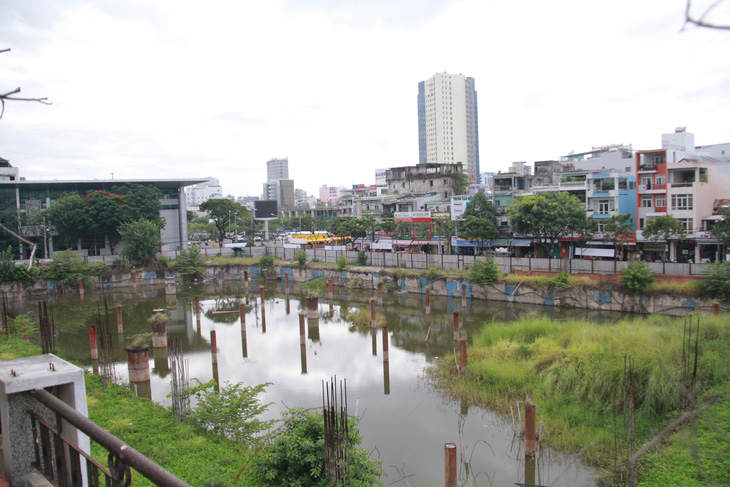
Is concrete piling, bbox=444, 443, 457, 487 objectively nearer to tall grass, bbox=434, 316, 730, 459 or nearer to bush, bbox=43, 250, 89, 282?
tall grass, bbox=434, 316, 730, 459

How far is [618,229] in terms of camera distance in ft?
88.2

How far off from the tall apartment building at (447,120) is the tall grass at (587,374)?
8451cm

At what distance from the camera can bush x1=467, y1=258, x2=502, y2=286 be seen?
24688 mm

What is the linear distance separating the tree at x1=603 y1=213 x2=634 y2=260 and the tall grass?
14547mm

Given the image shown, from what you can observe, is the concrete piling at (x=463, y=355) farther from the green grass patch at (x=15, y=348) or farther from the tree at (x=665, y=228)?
the tree at (x=665, y=228)

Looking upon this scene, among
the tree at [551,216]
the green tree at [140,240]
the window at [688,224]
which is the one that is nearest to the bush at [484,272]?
the tree at [551,216]

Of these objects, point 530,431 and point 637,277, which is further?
point 637,277

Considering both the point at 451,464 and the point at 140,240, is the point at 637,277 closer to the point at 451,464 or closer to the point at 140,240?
the point at 451,464

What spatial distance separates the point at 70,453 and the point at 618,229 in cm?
2830

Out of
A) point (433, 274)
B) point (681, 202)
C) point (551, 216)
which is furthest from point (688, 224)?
point (433, 274)

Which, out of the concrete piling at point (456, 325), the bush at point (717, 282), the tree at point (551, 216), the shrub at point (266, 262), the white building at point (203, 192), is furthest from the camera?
the white building at point (203, 192)

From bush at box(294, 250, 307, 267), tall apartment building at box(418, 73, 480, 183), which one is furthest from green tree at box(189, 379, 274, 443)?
tall apartment building at box(418, 73, 480, 183)

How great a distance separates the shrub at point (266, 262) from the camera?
35031 mm

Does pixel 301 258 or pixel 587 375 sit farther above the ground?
pixel 301 258
